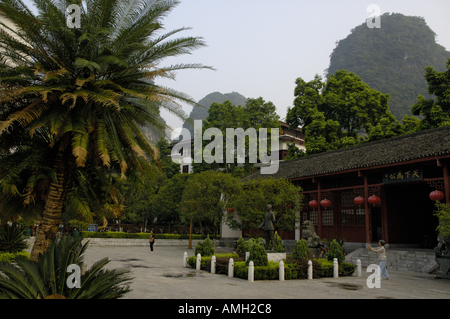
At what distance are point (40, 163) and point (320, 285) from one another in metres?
8.83

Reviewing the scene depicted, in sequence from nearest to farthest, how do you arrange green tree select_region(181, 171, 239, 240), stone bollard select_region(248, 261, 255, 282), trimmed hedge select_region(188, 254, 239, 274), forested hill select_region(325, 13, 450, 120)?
1. stone bollard select_region(248, 261, 255, 282)
2. trimmed hedge select_region(188, 254, 239, 274)
3. green tree select_region(181, 171, 239, 240)
4. forested hill select_region(325, 13, 450, 120)

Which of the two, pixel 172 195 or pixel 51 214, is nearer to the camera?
pixel 51 214

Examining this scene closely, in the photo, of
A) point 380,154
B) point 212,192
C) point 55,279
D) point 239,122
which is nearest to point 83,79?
point 55,279

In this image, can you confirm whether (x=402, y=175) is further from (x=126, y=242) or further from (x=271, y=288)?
(x=126, y=242)

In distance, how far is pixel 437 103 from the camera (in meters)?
28.1

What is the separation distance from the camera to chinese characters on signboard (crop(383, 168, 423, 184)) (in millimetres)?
16938

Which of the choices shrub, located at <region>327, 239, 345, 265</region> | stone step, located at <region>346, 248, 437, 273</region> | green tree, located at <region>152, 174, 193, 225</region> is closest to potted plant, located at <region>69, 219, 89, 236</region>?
green tree, located at <region>152, 174, 193, 225</region>

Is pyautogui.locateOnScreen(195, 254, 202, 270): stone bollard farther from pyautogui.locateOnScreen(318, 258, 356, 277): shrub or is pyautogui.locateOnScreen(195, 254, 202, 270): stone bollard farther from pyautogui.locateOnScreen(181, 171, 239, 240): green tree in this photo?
pyautogui.locateOnScreen(181, 171, 239, 240): green tree

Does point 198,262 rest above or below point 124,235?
below

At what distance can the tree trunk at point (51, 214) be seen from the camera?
25.6ft

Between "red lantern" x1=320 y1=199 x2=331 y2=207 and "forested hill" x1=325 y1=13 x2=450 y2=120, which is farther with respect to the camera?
"forested hill" x1=325 y1=13 x2=450 y2=120

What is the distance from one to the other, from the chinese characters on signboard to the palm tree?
501 inches

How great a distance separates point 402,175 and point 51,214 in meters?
15.9
